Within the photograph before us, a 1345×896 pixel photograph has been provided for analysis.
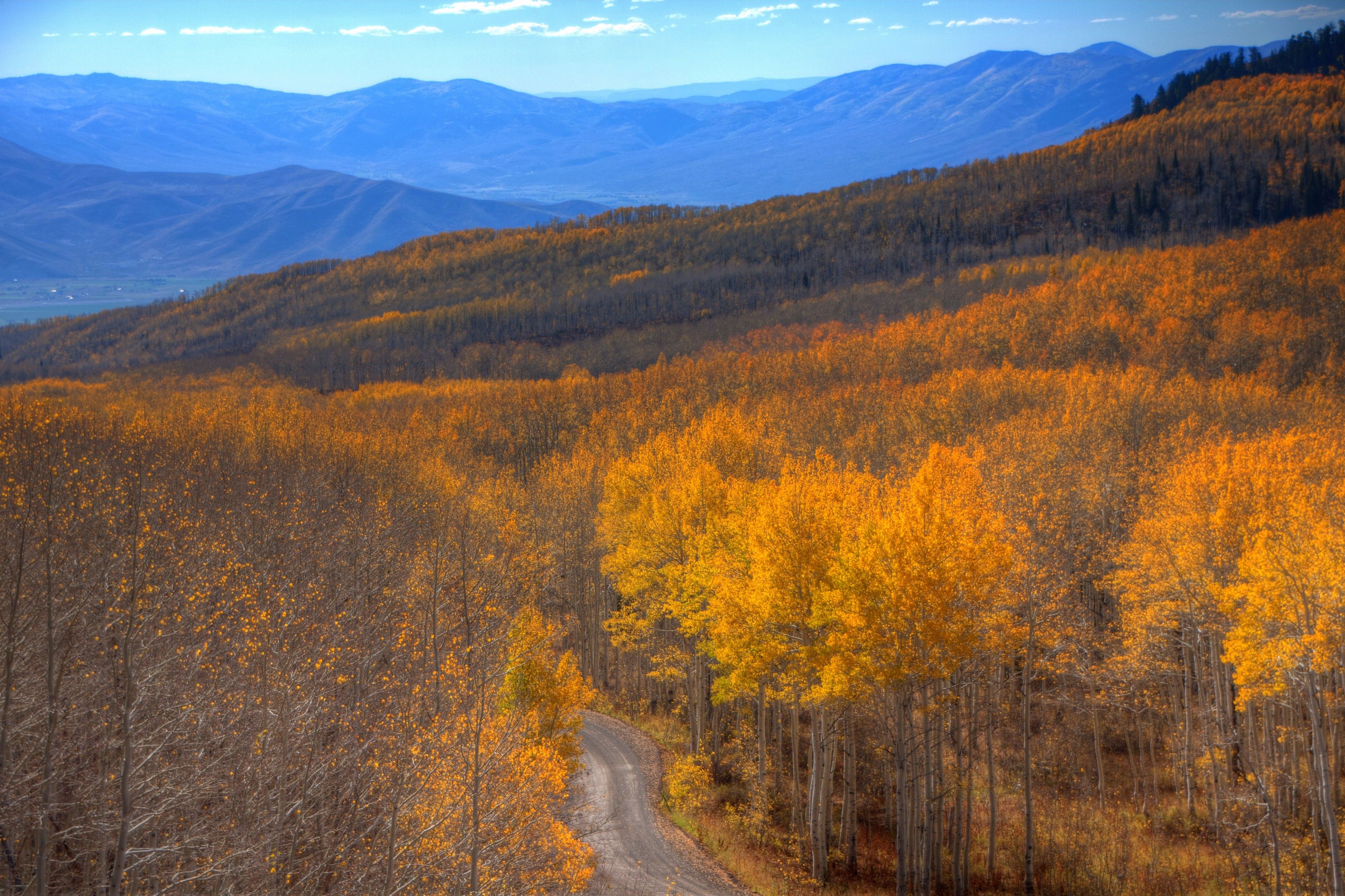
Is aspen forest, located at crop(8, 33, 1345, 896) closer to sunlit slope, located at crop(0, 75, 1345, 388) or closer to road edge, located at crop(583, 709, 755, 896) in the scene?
road edge, located at crop(583, 709, 755, 896)

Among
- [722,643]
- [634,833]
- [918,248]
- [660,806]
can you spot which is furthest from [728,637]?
[918,248]

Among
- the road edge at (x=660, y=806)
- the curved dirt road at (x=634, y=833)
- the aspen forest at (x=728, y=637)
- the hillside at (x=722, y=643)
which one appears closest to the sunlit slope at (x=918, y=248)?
the aspen forest at (x=728, y=637)

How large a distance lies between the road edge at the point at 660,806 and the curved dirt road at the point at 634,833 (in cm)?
4

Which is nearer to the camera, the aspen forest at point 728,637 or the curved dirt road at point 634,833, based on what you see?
the aspen forest at point 728,637

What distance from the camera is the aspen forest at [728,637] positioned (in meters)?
15.5

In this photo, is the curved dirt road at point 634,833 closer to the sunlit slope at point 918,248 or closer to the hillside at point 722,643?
the hillside at point 722,643

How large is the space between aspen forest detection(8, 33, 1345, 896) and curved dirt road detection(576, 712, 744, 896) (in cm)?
98

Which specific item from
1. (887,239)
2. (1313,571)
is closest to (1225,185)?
(887,239)

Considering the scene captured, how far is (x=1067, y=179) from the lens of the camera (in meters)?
191

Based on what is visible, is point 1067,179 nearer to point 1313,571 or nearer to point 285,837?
point 1313,571

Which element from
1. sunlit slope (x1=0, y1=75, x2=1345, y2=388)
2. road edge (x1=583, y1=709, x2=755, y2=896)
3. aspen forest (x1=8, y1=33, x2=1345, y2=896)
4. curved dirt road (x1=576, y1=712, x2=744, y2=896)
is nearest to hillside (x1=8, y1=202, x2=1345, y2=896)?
aspen forest (x1=8, y1=33, x2=1345, y2=896)

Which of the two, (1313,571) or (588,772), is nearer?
(1313,571)

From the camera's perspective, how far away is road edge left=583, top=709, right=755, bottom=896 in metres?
26.1

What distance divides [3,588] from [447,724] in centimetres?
925
